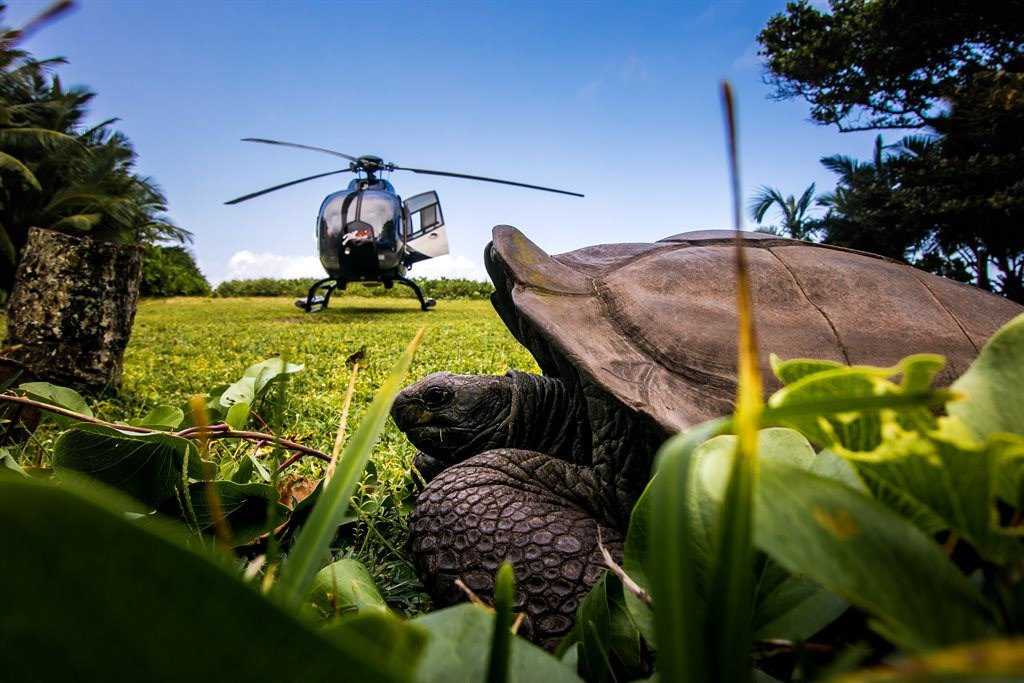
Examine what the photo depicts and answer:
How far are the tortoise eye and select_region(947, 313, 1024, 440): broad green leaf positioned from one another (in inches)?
54.5

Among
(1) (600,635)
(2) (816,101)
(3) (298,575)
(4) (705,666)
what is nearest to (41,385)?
(1) (600,635)

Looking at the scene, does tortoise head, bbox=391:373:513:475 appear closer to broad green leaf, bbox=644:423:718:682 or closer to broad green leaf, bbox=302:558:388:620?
broad green leaf, bbox=302:558:388:620

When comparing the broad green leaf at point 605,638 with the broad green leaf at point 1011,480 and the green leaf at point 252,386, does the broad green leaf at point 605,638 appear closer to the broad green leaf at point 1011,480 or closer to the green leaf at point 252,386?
the broad green leaf at point 1011,480

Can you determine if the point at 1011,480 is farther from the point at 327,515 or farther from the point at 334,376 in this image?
the point at 334,376

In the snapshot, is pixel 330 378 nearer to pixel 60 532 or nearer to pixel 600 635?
pixel 600 635

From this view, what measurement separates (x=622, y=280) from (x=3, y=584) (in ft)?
4.36

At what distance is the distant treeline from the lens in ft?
64.7

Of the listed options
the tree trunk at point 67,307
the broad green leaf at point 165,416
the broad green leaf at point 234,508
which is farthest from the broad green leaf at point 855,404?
the tree trunk at point 67,307

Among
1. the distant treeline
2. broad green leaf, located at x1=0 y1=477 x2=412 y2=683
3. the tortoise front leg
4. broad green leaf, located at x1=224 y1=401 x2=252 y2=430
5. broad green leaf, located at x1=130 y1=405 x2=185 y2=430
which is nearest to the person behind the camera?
broad green leaf, located at x1=0 y1=477 x2=412 y2=683

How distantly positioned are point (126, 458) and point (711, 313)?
1.07m

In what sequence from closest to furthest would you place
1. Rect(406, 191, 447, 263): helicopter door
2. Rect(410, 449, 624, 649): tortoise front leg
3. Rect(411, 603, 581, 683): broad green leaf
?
Rect(411, 603, 581, 683): broad green leaf → Rect(410, 449, 624, 649): tortoise front leg → Rect(406, 191, 447, 263): helicopter door

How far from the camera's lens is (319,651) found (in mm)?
226

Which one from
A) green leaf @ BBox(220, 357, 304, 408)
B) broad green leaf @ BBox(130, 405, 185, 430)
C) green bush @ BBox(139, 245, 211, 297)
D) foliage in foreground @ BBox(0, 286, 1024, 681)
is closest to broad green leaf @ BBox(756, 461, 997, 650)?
foliage in foreground @ BBox(0, 286, 1024, 681)

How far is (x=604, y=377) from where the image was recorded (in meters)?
1.17
